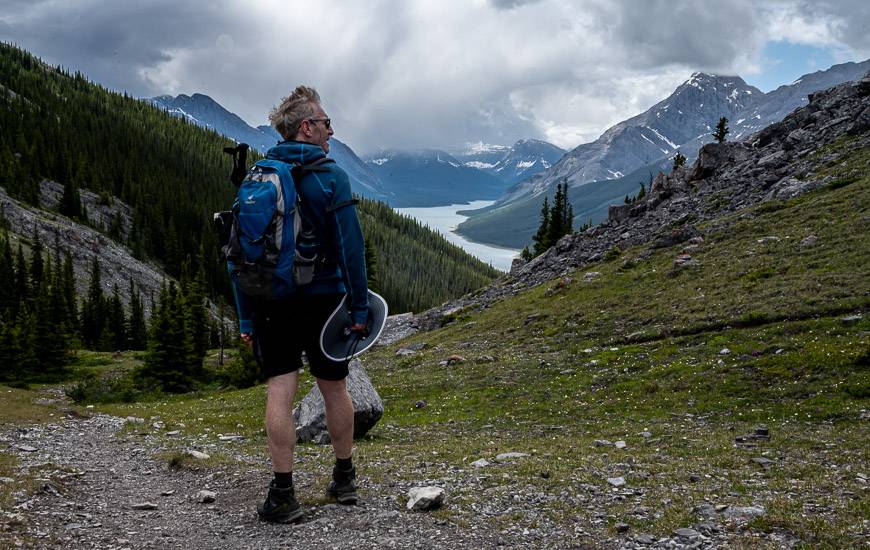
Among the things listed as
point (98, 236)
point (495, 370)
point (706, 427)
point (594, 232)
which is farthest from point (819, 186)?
point (98, 236)

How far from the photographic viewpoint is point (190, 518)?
7133mm

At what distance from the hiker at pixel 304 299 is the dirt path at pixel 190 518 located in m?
0.51

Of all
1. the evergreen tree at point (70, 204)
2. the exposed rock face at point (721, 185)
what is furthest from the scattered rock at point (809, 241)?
the evergreen tree at point (70, 204)

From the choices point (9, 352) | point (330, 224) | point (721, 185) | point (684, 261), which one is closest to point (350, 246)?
point (330, 224)

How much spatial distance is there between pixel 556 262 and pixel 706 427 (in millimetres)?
37181

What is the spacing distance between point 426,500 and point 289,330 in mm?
2749

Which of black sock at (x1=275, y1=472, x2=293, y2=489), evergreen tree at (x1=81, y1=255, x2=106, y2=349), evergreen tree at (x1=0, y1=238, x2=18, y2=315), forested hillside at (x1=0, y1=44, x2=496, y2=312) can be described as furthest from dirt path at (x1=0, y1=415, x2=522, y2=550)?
forested hillside at (x1=0, y1=44, x2=496, y2=312)

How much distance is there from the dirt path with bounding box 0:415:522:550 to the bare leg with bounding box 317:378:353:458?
0.77 metres

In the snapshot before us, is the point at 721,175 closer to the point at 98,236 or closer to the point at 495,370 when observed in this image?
the point at 495,370

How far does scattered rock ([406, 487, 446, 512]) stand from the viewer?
7.01 m

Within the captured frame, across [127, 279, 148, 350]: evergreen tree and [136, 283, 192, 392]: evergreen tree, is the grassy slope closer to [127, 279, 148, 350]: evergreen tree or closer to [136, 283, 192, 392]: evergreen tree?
[136, 283, 192, 392]: evergreen tree

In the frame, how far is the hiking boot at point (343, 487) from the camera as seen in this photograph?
23.5ft

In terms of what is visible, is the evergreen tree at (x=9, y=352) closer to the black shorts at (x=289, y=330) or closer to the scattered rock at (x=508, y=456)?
the scattered rock at (x=508, y=456)

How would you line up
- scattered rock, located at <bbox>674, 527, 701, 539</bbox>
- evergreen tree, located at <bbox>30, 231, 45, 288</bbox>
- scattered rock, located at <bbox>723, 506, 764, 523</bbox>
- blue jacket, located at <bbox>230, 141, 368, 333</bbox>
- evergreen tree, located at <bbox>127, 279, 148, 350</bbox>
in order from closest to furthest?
scattered rock, located at <bbox>674, 527, 701, 539</bbox> < scattered rock, located at <bbox>723, 506, 764, 523</bbox> < blue jacket, located at <bbox>230, 141, 368, 333</bbox> < evergreen tree, located at <bbox>30, 231, 45, 288</bbox> < evergreen tree, located at <bbox>127, 279, 148, 350</bbox>
